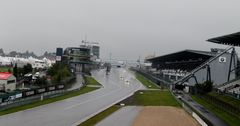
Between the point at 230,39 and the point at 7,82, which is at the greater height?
the point at 230,39

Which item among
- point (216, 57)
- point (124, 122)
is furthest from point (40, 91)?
point (216, 57)

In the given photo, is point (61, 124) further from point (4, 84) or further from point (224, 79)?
point (224, 79)

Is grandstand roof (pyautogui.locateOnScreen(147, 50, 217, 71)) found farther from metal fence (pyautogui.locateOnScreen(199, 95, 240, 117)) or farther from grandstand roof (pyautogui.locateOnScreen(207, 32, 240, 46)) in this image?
metal fence (pyautogui.locateOnScreen(199, 95, 240, 117))

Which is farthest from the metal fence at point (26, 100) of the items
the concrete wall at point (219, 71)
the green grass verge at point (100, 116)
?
the concrete wall at point (219, 71)

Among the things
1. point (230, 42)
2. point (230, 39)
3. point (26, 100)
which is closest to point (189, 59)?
point (230, 42)

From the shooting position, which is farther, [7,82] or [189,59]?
[189,59]

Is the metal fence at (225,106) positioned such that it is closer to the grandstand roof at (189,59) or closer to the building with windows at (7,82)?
the building with windows at (7,82)

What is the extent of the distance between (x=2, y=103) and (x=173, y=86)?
5935 cm

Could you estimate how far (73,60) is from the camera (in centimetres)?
17700

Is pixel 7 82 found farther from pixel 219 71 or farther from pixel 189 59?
pixel 189 59

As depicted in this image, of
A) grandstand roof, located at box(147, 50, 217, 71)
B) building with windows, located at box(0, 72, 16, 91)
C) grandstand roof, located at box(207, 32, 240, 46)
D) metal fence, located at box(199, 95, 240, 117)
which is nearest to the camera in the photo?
metal fence, located at box(199, 95, 240, 117)

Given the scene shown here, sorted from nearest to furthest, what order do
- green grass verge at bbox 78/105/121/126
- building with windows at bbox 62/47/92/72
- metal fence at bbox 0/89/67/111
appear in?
green grass verge at bbox 78/105/121/126 < metal fence at bbox 0/89/67/111 < building with windows at bbox 62/47/92/72

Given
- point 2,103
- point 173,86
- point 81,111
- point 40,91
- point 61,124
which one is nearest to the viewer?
point 61,124

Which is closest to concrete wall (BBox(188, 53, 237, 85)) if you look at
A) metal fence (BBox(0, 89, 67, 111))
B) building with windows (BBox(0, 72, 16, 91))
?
metal fence (BBox(0, 89, 67, 111))
